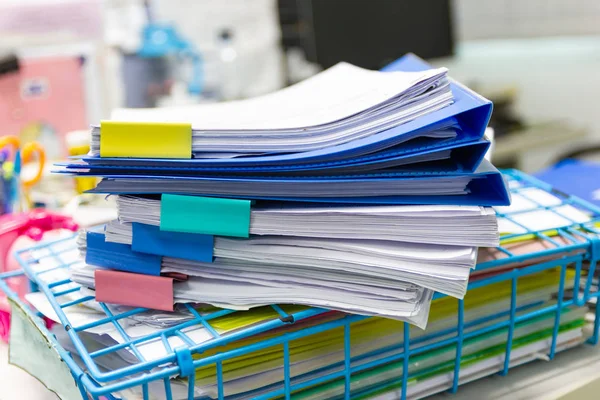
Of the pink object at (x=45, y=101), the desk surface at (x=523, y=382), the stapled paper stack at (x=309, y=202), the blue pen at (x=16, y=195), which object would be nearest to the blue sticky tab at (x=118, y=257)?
the stapled paper stack at (x=309, y=202)

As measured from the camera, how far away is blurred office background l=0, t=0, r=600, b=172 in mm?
1621

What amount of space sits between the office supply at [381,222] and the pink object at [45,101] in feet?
3.79

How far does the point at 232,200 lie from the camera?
477 mm

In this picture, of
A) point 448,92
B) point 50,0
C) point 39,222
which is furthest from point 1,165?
point 50,0

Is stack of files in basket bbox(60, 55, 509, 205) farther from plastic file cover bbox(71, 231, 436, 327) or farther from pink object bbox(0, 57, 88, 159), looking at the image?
pink object bbox(0, 57, 88, 159)

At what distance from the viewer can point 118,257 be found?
51cm

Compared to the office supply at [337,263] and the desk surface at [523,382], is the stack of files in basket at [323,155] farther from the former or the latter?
the desk surface at [523,382]

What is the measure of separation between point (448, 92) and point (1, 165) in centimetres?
69

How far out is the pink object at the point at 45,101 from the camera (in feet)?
4.79

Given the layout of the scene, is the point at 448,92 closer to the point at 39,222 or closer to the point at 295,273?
the point at 295,273

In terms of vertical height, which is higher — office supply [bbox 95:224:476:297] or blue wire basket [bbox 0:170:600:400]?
office supply [bbox 95:224:476:297]

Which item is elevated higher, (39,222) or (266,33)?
(266,33)

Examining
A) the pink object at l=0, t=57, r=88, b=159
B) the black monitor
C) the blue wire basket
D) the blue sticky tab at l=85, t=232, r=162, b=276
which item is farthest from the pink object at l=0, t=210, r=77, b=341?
the black monitor

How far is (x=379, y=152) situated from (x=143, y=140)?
0.64 ft
